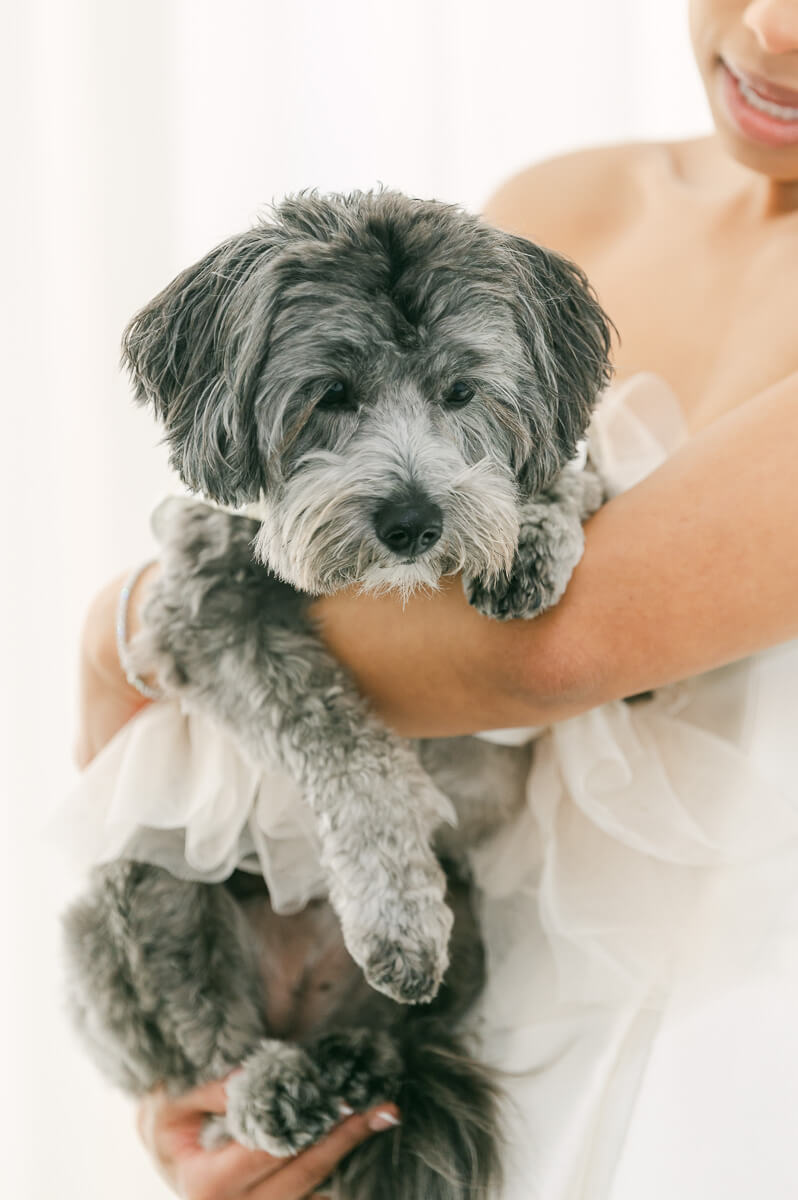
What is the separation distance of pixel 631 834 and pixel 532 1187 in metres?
0.42

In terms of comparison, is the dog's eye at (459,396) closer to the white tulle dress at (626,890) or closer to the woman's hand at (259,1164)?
the white tulle dress at (626,890)

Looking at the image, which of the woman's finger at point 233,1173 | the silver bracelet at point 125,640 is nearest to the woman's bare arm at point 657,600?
the silver bracelet at point 125,640

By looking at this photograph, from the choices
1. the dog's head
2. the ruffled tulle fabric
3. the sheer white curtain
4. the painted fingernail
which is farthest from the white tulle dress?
the sheer white curtain

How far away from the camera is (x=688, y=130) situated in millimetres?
2277

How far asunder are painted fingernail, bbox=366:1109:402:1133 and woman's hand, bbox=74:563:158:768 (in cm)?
62

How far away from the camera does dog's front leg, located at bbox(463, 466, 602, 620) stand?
108cm

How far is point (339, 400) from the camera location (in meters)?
1.03

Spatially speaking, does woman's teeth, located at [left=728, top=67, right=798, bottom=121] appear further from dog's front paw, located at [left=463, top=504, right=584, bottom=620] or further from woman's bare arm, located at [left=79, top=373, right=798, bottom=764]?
dog's front paw, located at [left=463, top=504, right=584, bottom=620]

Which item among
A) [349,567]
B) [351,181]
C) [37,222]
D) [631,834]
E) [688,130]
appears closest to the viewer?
[349,567]

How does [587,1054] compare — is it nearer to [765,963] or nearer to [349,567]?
[765,963]

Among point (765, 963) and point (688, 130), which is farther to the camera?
point (688, 130)

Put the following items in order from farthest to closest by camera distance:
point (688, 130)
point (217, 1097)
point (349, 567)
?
point (688, 130) < point (217, 1097) < point (349, 567)

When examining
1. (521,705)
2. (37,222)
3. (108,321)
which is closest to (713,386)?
(521,705)

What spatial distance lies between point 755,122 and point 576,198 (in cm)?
41
